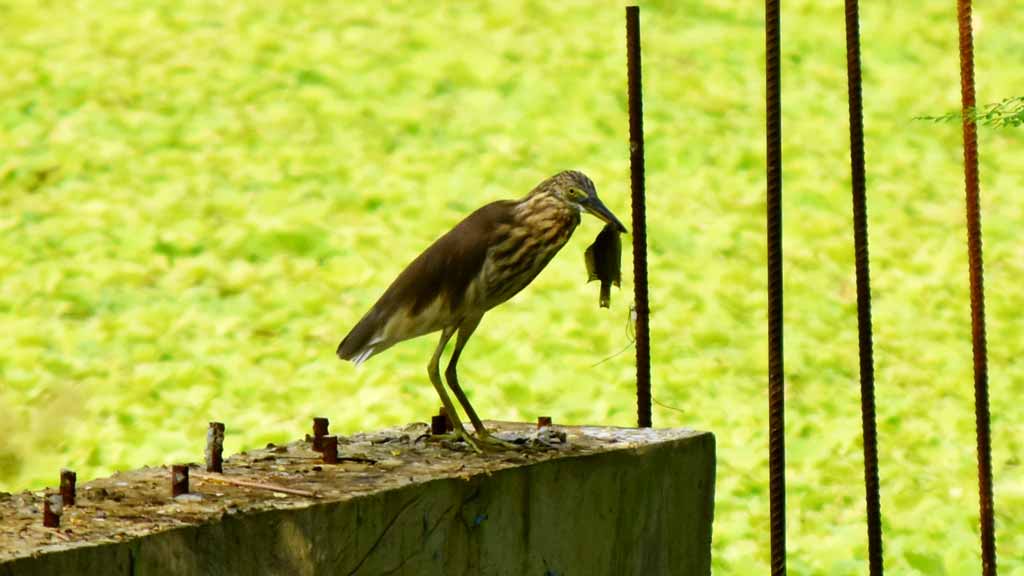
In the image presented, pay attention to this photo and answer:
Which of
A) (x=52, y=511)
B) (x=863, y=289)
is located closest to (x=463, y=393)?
(x=52, y=511)

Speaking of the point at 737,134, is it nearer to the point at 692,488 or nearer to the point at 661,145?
the point at 661,145

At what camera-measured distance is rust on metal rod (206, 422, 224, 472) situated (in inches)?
208

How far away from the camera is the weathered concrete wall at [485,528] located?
15.3 ft

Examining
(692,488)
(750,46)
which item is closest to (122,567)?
(692,488)

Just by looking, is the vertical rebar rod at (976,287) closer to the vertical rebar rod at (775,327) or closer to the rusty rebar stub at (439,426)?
the vertical rebar rod at (775,327)

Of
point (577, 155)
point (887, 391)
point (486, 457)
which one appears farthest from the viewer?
point (577, 155)

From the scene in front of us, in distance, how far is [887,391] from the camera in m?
10.8

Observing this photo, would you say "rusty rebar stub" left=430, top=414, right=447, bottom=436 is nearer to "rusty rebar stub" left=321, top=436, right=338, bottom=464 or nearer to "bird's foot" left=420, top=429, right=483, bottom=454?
"bird's foot" left=420, top=429, right=483, bottom=454

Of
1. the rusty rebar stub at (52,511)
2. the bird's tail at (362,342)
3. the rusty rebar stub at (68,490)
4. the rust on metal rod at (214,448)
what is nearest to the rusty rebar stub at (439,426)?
the bird's tail at (362,342)

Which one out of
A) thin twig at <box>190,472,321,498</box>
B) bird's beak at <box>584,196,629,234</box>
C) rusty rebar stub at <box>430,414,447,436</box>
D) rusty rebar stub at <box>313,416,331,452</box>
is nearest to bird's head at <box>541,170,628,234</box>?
bird's beak at <box>584,196,629,234</box>

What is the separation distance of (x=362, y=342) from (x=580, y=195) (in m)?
0.87

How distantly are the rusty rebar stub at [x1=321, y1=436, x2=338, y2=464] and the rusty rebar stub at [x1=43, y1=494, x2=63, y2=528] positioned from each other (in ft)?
3.58

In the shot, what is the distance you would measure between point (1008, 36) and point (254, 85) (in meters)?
6.32

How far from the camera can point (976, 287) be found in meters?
7.64
